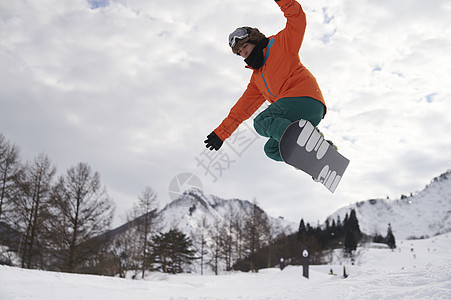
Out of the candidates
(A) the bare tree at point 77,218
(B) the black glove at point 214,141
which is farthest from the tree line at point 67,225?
(B) the black glove at point 214,141

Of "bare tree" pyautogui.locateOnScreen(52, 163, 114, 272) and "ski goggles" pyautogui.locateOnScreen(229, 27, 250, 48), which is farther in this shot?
"bare tree" pyautogui.locateOnScreen(52, 163, 114, 272)

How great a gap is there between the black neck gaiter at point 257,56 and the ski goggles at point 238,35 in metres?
0.16

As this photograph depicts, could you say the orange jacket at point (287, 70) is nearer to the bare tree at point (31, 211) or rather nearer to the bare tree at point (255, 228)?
the bare tree at point (31, 211)

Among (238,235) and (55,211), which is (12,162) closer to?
(55,211)

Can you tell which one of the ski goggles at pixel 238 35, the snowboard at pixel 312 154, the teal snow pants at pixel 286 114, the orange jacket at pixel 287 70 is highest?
the ski goggles at pixel 238 35

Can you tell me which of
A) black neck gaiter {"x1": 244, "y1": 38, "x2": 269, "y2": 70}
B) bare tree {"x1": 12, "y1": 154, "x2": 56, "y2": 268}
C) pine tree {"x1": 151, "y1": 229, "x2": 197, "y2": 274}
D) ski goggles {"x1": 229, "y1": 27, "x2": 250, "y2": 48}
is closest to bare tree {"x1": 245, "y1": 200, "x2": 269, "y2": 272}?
pine tree {"x1": 151, "y1": 229, "x2": 197, "y2": 274}

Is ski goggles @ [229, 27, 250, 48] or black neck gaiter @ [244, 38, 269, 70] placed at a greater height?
ski goggles @ [229, 27, 250, 48]

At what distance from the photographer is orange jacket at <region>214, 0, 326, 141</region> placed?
273 centimetres

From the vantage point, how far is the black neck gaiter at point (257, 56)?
9.86 feet

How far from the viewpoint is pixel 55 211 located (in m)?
17.2

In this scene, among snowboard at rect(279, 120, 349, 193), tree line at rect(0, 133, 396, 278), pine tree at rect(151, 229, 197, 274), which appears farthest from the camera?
pine tree at rect(151, 229, 197, 274)

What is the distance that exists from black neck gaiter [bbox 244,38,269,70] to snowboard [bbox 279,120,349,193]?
0.71m

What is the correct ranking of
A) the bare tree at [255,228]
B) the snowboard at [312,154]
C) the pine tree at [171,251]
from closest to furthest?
the snowboard at [312,154] → the bare tree at [255,228] → the pine tree at [171,251]

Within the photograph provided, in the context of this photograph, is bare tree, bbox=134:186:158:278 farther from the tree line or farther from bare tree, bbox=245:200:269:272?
bare tree, bbox=245:200:269:272
